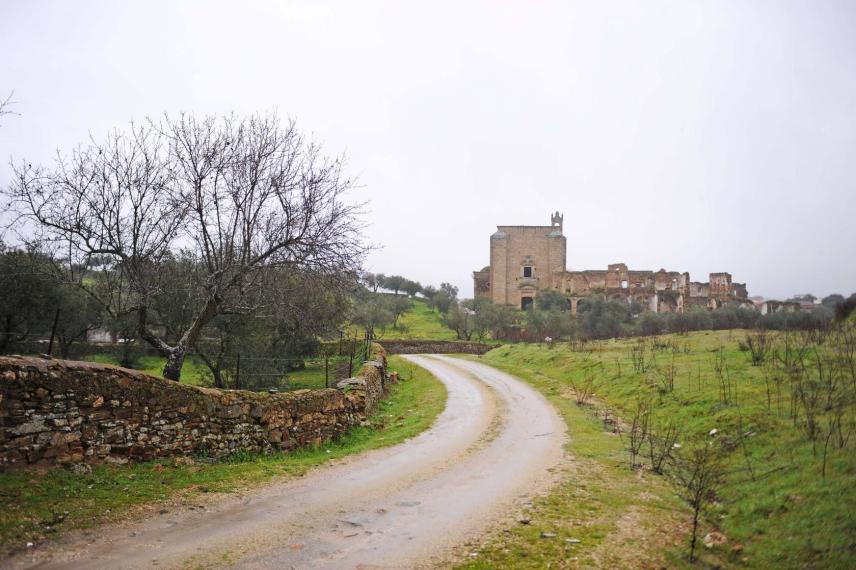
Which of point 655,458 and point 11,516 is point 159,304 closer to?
point 11,516

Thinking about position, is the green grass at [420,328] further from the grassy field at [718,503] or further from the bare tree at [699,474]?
the bare tree at [699,474]

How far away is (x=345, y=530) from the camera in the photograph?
6.18 meters

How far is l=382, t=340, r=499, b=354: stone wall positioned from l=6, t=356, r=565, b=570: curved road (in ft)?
106

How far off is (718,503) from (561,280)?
6314 centimetres

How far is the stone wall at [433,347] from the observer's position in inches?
1724

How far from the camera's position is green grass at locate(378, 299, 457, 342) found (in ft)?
169

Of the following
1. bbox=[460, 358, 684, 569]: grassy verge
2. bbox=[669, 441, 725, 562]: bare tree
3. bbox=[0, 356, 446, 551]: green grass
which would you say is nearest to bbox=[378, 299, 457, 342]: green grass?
bbox=[0, 356, 446, 551]: green grass

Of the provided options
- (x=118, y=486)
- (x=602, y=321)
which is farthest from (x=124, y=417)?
(x=602, y=321)

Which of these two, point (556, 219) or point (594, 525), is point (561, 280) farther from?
point (594, 525)

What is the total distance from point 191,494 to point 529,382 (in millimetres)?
17941

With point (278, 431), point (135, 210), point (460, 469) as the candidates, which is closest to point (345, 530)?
point (460, 469)

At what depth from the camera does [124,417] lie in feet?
24.8

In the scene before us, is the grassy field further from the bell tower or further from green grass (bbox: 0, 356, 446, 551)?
the bell tower

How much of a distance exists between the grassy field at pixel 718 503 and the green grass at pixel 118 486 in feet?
13.7
